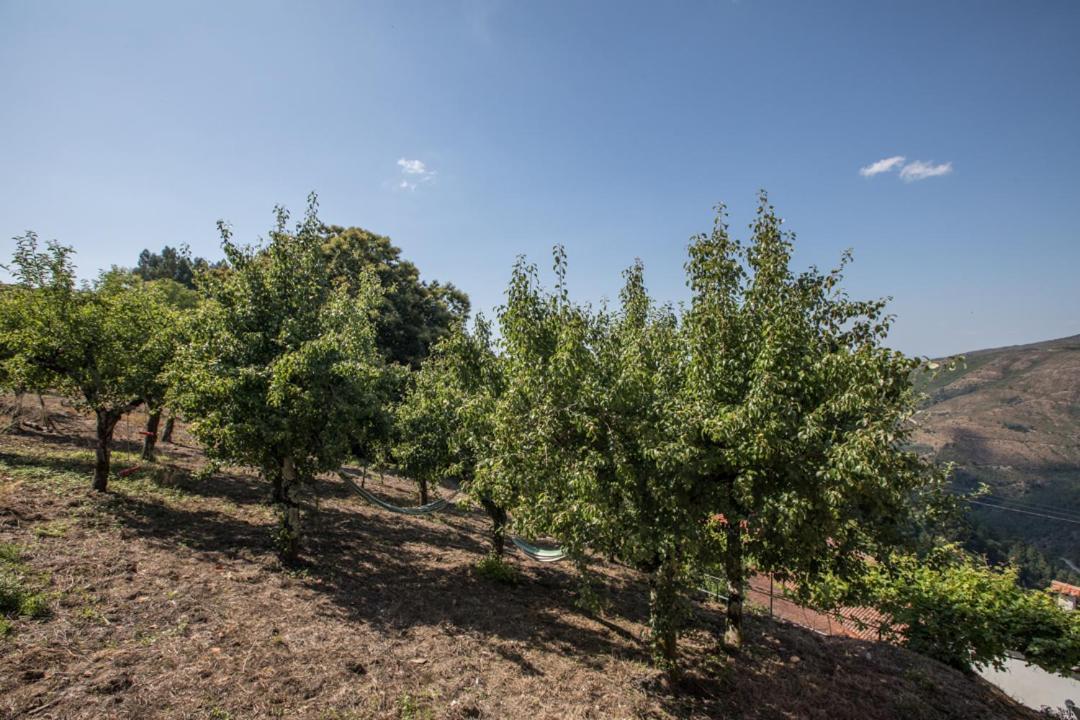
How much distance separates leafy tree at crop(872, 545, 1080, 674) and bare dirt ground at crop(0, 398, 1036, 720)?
1006 millimetres

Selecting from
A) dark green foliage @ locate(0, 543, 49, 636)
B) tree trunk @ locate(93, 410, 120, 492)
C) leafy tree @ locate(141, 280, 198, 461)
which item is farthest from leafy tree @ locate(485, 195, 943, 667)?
tree trunk @ locate(93, 410, 120, 492)

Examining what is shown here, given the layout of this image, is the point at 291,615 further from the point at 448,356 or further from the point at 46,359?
the point at 46,359

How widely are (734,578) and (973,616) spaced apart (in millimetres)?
7348

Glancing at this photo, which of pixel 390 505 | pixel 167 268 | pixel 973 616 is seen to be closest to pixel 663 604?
pixel 973 616

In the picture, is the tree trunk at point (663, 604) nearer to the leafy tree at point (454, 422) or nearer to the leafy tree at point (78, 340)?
the leafy tree at point (454, 422)

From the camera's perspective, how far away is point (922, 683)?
9641 millimetres

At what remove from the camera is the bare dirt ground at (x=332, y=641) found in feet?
20.0

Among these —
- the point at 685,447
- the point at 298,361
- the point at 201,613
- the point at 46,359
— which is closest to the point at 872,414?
the point at 685,447

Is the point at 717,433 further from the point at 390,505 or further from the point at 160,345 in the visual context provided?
the point at 160,345

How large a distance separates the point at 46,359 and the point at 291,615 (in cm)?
891

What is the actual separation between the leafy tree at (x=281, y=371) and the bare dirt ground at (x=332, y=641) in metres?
1.99

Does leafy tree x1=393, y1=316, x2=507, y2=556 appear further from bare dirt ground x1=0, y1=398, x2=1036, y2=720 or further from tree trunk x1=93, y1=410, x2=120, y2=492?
tree trunk x1=93, y1=410, x2=120, y2=492

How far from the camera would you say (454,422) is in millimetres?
12891

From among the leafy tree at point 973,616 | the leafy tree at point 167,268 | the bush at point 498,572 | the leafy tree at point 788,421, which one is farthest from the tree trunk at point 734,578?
the leafy tree at point 167,268
